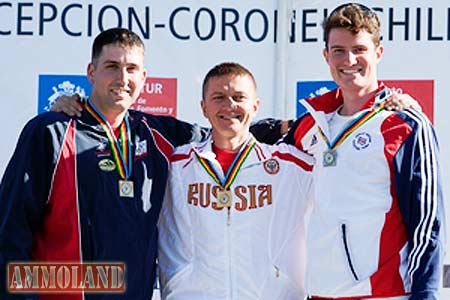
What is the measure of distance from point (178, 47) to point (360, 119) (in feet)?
5.21

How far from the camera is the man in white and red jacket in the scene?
314 cm

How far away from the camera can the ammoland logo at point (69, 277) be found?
3.30m

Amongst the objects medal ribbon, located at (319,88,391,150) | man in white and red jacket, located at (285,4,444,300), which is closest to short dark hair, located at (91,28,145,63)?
man in white and red jacket, located at (285,4,444,300)

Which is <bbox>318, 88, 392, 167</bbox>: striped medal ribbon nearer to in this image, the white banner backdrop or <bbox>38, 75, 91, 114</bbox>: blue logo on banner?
the white banner backdrop

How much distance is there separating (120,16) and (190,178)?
144cm

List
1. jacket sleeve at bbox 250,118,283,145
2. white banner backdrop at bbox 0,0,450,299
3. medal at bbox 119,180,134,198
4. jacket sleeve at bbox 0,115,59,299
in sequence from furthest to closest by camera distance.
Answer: white banner backdrop at bbox 0,0,450,299 < jacket sleeve at bbox 250,118,283,145 < medal at bbox 119,180,134,198 < jacket sleeve at bbox 0,115,59,299

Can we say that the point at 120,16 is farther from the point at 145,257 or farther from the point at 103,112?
the point at 145,257

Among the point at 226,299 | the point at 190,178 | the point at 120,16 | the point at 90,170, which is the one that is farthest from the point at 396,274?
the point at 120,16

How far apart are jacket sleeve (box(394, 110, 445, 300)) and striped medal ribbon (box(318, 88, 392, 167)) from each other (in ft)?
0.61

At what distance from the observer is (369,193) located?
10.6 ft

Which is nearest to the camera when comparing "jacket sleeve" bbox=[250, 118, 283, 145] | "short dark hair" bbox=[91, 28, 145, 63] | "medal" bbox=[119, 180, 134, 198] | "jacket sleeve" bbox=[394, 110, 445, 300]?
"jacket sleeve" bbox=[394, 110, 445, 300]

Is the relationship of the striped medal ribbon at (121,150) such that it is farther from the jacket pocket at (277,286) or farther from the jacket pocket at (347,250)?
the jacket pocket at (347,250)

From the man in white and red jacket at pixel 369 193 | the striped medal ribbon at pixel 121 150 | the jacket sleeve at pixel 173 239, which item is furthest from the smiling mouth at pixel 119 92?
the man in white and red jacket at pixel 369 193

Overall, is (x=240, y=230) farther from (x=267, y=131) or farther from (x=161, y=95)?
(x=161, y=95)
